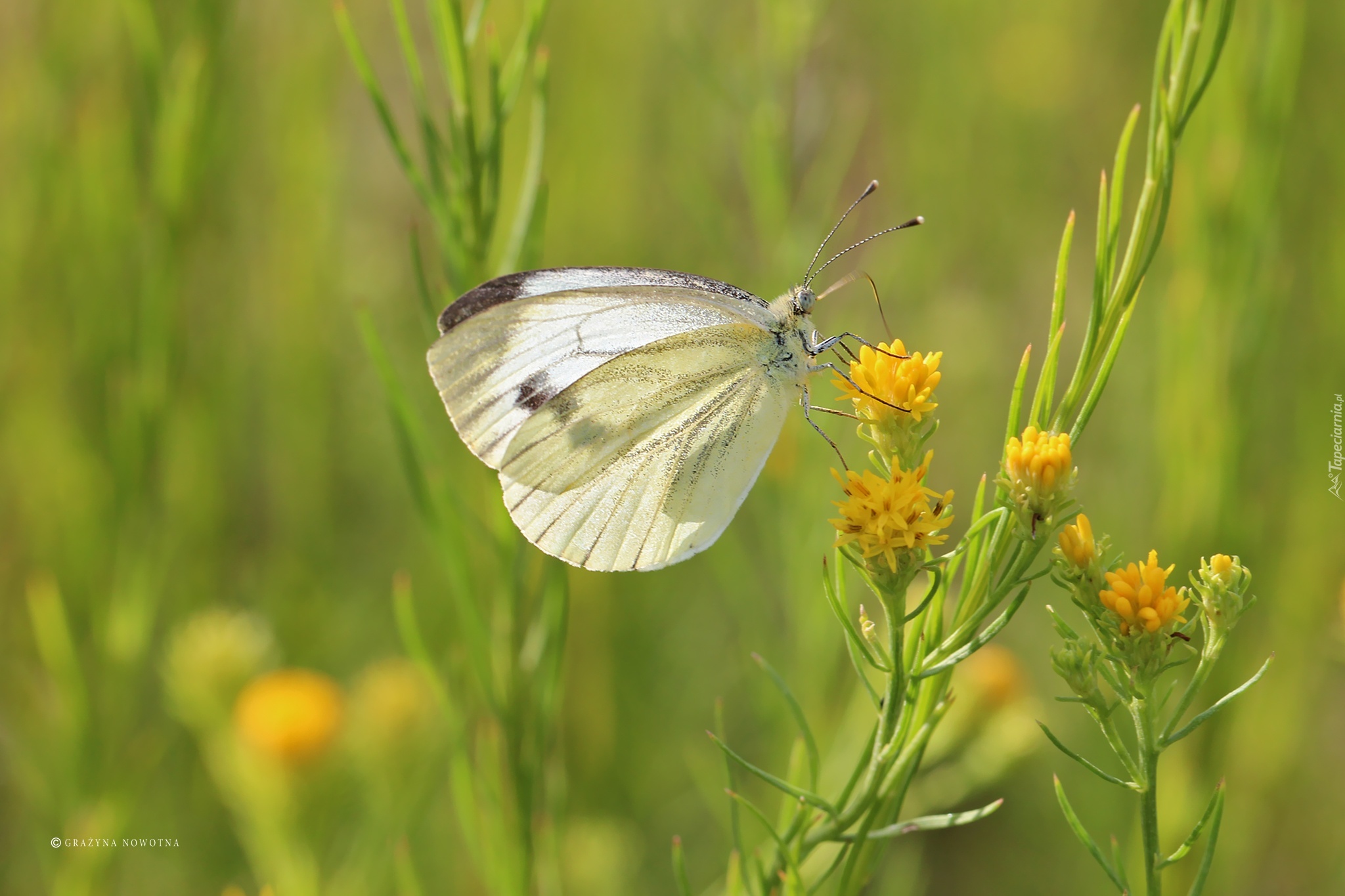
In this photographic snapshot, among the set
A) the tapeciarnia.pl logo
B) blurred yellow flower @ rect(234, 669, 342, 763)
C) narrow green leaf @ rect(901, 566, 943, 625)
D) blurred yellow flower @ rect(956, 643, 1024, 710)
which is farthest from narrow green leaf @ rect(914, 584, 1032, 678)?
the tapeciarnia.pl logo

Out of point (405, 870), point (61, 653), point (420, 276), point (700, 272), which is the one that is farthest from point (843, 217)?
point (700, 272)

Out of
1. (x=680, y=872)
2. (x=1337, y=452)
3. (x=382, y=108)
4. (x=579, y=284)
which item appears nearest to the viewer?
(x=680, y=872)

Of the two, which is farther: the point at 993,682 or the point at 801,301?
the point at 993,682

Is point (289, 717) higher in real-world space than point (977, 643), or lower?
lower

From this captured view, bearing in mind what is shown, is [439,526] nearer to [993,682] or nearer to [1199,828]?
[1199,828]

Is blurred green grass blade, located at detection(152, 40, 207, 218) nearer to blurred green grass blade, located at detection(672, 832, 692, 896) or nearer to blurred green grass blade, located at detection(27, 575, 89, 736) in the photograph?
blurred green grass blade, located at detection(27, 575, 89, 736)

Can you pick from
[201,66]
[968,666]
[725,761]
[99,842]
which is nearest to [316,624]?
[99,842]

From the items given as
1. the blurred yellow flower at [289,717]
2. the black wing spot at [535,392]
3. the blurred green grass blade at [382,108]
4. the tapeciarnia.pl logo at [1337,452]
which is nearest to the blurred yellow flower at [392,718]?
the blurred yellow flower at [289,717]

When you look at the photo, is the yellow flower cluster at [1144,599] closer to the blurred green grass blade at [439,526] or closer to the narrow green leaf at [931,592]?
the narrow green leaf at [931,592]
